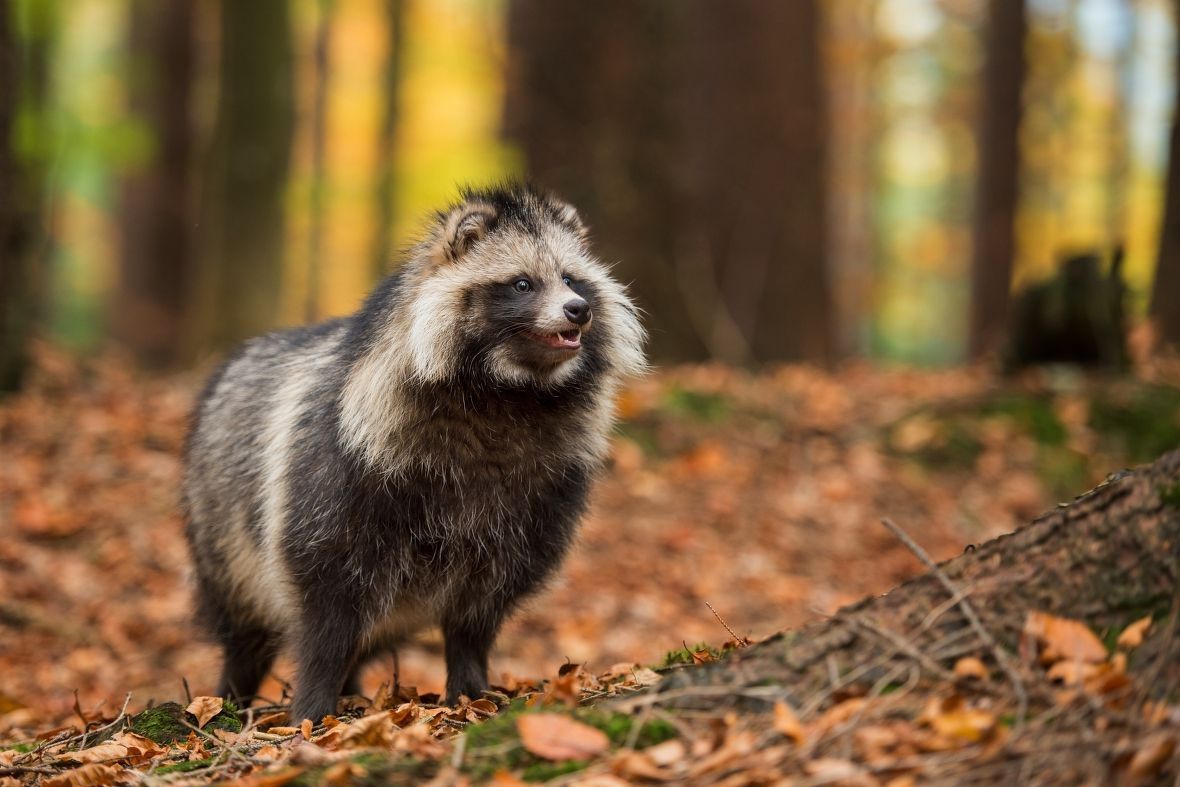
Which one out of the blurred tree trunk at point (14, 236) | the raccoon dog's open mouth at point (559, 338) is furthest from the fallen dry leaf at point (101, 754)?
the blurred tree trunk at point (14, 236)

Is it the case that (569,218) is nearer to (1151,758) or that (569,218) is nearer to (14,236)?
(1151,758)

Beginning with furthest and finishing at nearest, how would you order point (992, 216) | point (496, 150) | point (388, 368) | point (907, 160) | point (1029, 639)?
point (907, 160)
point (992, 216)
point (496, 150)
point (388, 368)
point (1029, 639)

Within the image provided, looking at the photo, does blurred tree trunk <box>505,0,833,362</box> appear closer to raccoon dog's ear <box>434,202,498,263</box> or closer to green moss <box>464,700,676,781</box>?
raccoon dog's ear <box>434,202,498,263</box>

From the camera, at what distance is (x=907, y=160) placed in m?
37.8

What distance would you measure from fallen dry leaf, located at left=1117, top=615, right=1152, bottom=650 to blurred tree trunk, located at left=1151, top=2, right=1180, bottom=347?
8.02 metres

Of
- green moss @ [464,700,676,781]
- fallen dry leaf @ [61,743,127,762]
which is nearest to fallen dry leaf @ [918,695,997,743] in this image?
green moss @ [464,700,676,781]

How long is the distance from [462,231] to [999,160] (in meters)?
12.4

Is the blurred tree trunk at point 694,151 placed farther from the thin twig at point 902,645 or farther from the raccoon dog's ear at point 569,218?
the thin twig at point 902,645

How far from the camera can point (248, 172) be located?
12.5m

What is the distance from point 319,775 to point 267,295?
10375 millimetres

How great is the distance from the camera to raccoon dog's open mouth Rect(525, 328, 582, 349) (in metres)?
4.35

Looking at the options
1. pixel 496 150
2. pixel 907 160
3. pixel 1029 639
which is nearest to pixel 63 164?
pixel 496 150

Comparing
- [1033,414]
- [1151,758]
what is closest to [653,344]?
[1033,414]

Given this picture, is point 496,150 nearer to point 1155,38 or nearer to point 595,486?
point 595,486
